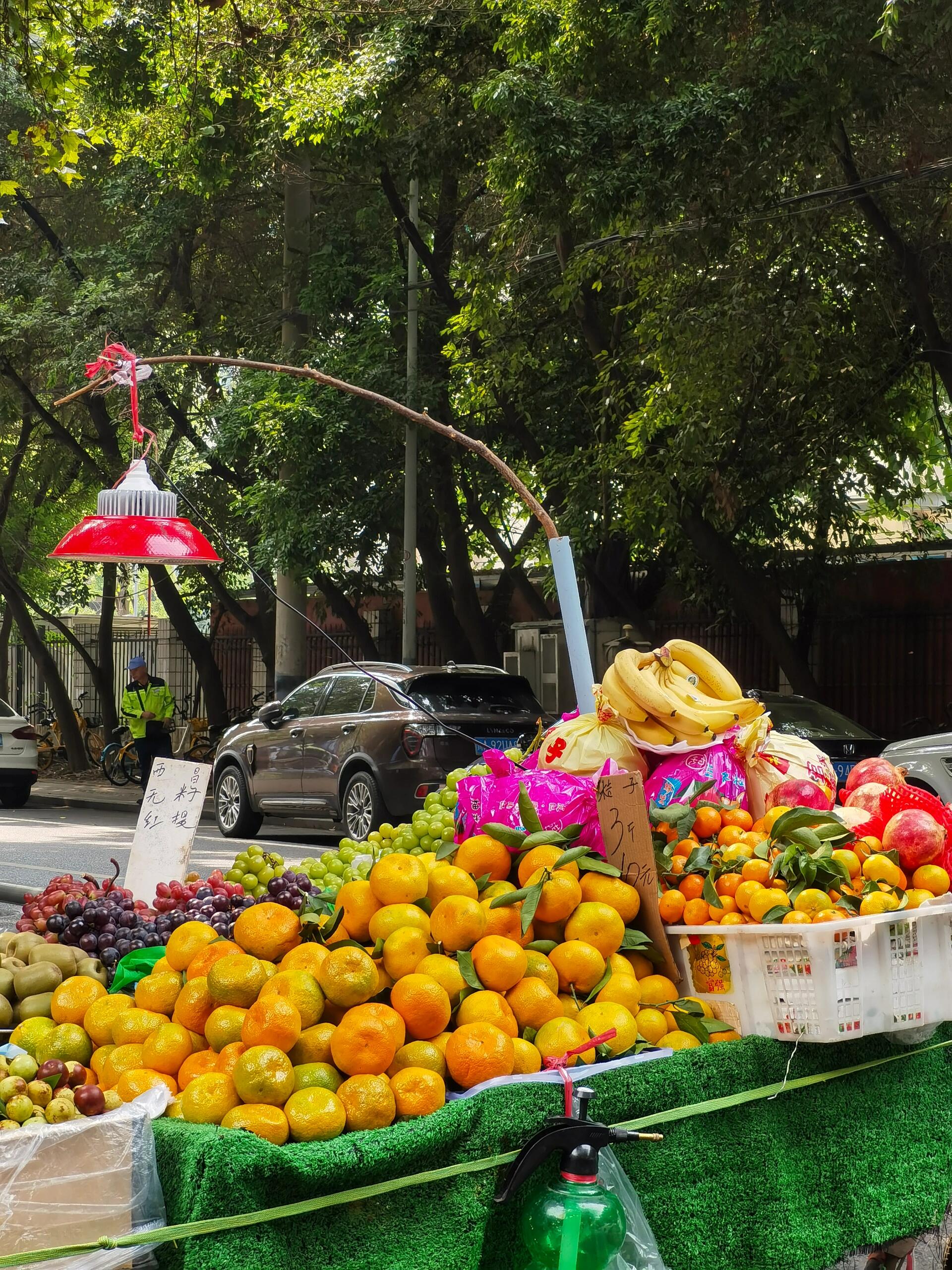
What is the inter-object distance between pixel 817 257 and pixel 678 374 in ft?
6.68

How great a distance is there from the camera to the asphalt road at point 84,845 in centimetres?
1155

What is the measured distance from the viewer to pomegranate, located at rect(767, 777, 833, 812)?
4.37 metres

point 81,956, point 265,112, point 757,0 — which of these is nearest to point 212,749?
point 265,112

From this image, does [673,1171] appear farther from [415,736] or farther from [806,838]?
[415,736]

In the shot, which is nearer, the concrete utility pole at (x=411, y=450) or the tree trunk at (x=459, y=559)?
the concrete utility pole at (x=411, y=450)

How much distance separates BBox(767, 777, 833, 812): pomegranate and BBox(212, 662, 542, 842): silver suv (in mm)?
7913

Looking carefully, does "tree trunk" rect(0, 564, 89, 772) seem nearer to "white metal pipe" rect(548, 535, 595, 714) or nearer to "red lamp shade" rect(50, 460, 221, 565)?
"red lamp shade" rect(50, 460, 221, 565)

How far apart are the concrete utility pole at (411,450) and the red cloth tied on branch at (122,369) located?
9905mm

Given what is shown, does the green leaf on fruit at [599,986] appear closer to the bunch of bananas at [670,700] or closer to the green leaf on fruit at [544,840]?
the green leaf on fruit at [544,840]

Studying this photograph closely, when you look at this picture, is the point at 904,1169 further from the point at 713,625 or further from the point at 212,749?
the point at 212,749

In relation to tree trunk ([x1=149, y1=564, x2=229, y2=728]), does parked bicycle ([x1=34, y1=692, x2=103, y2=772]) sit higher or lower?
lower

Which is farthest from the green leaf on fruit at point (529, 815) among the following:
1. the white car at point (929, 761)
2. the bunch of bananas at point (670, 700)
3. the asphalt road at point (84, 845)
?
the white car at point (929, 761)

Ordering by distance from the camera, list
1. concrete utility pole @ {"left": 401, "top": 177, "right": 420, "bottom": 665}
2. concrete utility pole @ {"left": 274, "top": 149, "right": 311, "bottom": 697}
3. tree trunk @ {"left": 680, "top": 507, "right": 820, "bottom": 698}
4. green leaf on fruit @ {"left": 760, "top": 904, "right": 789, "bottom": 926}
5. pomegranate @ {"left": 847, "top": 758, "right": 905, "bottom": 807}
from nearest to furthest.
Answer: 1. green leaf on fruit @ {"left": 760, "top": 904, "right": 789, "bottom": 926}
2. pomegranate @ {"left": 847, "top": 758, "right": 905, "bottom": 807}
3. tree trunk @ {"left": 680, "top": 507, "right": 820, "bottom": 698}
4. concrete utility pole @ {"left": 401, "top": 177, "right": 420, "bottom": 665}
5. concrete utility pole @ {"left": 274, "top": 149, "right": 311, "bottom": 697}

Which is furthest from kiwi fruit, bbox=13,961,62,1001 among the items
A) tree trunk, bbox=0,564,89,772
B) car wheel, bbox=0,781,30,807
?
tree trunk, bbox=0,564,89,772
